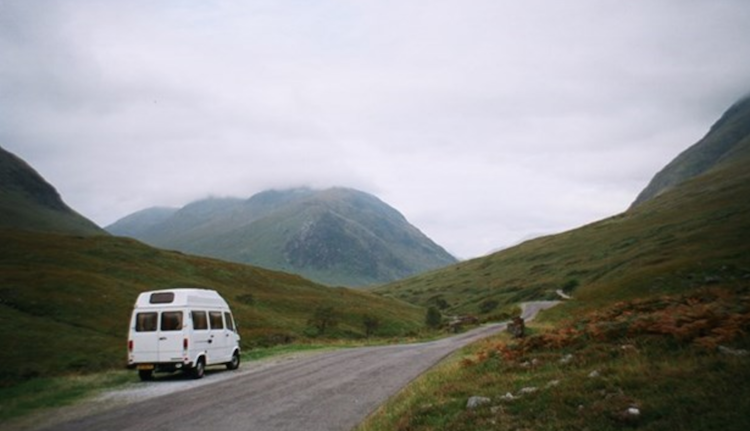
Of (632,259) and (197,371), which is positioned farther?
(632,259)

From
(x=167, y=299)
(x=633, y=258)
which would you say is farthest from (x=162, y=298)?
(x=633, y=258)

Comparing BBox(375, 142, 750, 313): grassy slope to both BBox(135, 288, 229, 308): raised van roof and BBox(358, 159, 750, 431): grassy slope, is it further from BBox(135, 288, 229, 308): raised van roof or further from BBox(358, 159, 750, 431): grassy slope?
BBox(135, 288, 229, 308): raised van roof

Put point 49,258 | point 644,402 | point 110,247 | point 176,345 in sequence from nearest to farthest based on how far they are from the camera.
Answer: point 644,402 → point 176,345 → point 49,258 → point 110,247

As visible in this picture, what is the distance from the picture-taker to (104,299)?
2026 inches

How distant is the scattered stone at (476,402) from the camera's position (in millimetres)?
11078

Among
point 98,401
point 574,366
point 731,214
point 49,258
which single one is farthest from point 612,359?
point 731,214

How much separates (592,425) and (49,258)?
2900 inches

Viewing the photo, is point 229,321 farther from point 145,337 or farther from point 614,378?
point 614,378

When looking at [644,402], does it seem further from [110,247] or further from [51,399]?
[110,247]

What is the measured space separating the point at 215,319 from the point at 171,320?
3274 mm

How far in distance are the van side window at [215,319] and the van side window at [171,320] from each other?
2471mm

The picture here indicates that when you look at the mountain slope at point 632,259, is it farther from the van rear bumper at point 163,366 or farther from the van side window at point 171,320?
the van side window at point 171,320

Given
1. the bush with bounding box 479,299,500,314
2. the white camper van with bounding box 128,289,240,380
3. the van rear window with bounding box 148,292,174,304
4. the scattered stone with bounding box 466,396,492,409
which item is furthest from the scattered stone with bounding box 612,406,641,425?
the bush with bounding box 479,299,500,314

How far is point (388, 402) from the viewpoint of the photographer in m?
15.2
